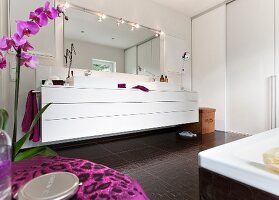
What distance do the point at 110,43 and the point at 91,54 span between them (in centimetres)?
41

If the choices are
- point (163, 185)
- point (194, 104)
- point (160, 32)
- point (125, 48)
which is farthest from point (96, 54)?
point (163, 185)

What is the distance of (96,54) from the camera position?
268 centimetres

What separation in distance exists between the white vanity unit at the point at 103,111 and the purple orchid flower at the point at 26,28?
144 cm

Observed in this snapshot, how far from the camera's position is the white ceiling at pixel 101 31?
8.14 ft

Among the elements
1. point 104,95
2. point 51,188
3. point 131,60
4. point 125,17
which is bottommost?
point 51,188

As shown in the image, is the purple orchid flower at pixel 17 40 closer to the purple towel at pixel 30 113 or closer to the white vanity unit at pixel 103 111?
the white vanity unit at pixel 103 111

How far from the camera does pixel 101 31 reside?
2754 mm

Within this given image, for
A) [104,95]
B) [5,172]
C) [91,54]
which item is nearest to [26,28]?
[5,172]

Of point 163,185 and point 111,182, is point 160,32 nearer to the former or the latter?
point 163,185

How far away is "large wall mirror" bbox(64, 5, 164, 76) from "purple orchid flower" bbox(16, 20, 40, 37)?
2.14 metres

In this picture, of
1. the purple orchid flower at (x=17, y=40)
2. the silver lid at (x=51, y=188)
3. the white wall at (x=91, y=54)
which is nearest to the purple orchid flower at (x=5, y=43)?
the purple orchid flower at (x=17, y=40)

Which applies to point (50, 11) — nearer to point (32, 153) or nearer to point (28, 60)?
point (28, 60)

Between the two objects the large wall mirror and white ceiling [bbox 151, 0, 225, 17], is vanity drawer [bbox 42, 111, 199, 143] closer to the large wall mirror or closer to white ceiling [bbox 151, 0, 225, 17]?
the large wall mirror

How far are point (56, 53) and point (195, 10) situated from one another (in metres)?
2.82
